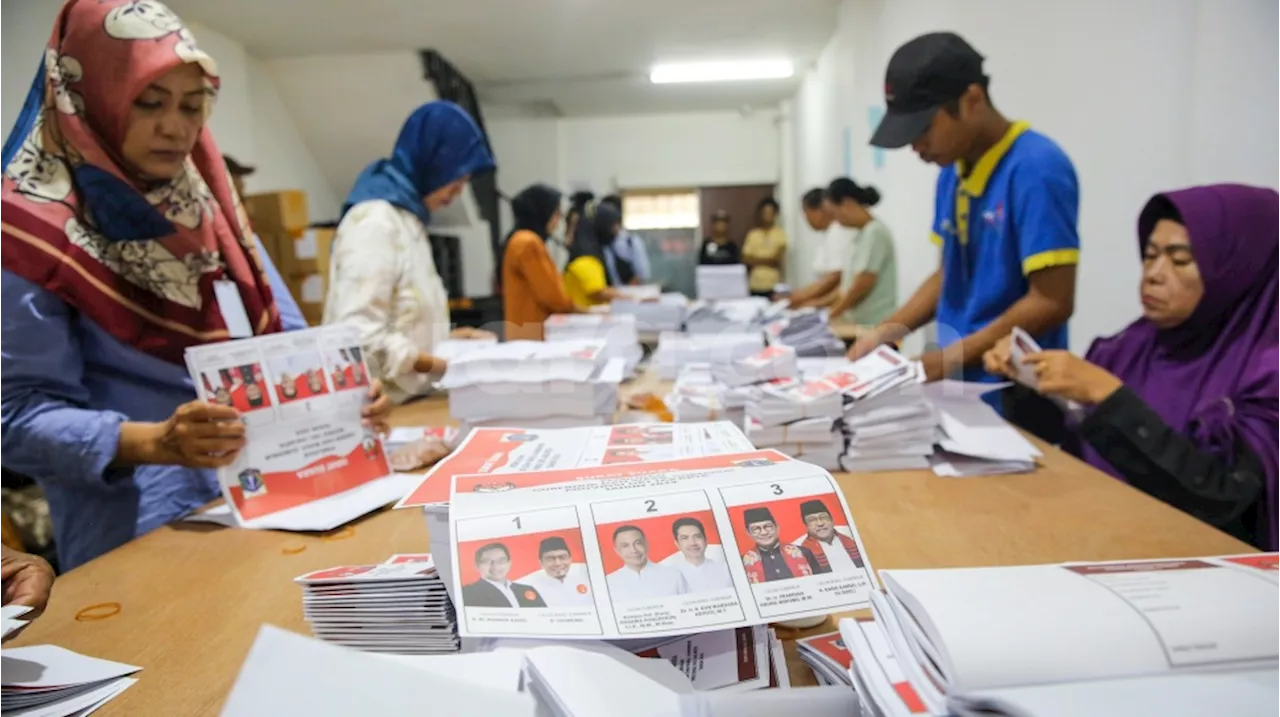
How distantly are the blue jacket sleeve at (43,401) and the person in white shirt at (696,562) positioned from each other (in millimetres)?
927

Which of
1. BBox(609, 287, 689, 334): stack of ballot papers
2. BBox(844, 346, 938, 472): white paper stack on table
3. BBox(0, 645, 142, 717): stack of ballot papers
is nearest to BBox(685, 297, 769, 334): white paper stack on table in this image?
BBox(609, 287, 689, 334): stack of ballot papers

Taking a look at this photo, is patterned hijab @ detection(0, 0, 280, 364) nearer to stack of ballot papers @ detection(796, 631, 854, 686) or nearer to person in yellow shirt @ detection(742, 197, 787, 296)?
stack of ballot papers @ detection(796, 631, 854, 686)

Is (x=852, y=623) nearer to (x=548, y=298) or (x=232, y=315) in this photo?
(x=232, y=315)

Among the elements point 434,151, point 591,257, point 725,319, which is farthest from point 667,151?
point 434,151

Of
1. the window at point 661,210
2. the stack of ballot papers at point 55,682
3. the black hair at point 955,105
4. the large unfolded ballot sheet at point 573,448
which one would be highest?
the window at point 661,210

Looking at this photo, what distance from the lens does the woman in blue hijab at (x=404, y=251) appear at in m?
1.84

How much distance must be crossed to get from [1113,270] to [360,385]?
1896 mm

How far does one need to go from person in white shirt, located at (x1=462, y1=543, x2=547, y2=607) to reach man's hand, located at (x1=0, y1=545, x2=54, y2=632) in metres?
0.44

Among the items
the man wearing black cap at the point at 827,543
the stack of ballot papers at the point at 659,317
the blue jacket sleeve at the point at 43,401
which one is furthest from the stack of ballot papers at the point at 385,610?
the stack of ballot papers at the point at 659,317

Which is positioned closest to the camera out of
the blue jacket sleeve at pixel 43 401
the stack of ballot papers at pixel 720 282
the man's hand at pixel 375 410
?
the blue jacket sleeve at pixel 43 401

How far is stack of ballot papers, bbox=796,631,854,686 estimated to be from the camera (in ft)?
1.92

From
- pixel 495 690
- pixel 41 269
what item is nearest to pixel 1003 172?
pixel 495 690

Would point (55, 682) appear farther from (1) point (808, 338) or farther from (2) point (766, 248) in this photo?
(2) point (766, 248)

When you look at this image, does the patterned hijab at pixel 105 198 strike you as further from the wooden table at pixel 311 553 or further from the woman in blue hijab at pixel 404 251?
the woman in blue hijab at pixel 404 251
